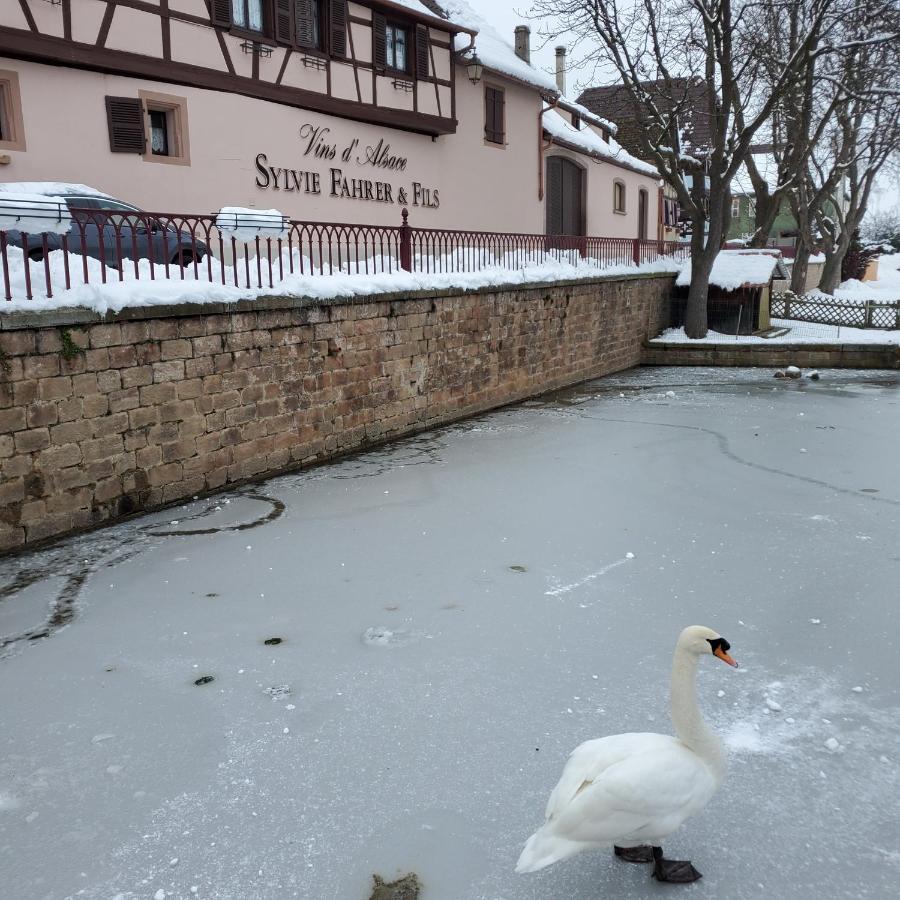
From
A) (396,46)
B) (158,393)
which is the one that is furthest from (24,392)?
(396,46)

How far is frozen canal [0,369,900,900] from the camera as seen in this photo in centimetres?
311

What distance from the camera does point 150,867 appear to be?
3.06 m

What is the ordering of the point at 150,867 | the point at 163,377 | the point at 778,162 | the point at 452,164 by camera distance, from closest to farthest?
the point at 150,867 → the point at 163,377 → the point at 452,164 → the point at 778,162

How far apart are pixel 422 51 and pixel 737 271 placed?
1035 cm

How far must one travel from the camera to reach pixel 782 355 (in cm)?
1925

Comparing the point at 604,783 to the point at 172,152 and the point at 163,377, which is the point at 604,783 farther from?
the point at 172,152

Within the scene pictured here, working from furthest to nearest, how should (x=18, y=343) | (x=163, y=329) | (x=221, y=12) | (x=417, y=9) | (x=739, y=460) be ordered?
1. (x=417, y=9)
2. (x=221, y=12)
3. (x=739, y=460)
4. (x=163, y=329)
5. (x=18, y=343)

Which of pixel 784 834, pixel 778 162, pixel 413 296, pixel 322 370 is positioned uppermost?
pixel 778 162

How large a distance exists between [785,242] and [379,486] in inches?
2211

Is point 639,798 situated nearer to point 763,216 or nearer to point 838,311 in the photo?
point 838,311

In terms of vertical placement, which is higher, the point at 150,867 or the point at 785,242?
the point at 785,242

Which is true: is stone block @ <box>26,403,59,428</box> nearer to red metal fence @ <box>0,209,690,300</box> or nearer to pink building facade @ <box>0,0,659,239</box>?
red metal fence @ <box>0,209,690,300</box>

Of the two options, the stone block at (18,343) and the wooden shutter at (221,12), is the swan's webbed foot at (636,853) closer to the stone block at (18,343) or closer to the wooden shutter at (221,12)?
the stone block at (18,343)

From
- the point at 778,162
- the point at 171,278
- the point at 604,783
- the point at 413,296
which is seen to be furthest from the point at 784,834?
the point at 778,162
